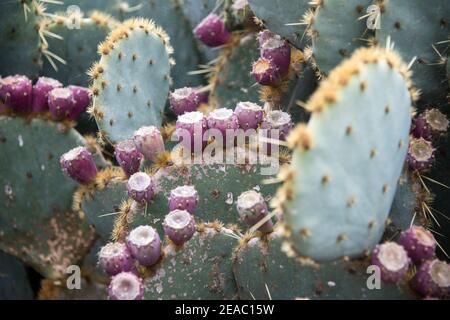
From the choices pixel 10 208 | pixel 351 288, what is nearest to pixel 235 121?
pixel 351 288

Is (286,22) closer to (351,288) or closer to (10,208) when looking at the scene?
(351,288)

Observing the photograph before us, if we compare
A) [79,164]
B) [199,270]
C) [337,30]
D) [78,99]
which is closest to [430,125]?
[337,30]

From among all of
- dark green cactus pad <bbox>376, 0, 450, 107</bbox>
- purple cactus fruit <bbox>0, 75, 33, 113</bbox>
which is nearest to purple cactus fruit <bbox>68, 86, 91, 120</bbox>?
purple cactus fruit <bbox>0, 75, 33, 113</bbox>

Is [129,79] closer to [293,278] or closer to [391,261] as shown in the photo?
[293,278]

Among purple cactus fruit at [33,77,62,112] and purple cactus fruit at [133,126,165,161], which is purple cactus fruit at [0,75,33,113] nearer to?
purple cactus fruit at [33,77,62,112]

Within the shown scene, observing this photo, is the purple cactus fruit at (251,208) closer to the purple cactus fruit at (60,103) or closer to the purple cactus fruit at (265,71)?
the purple cactus fruit at (265,71)
